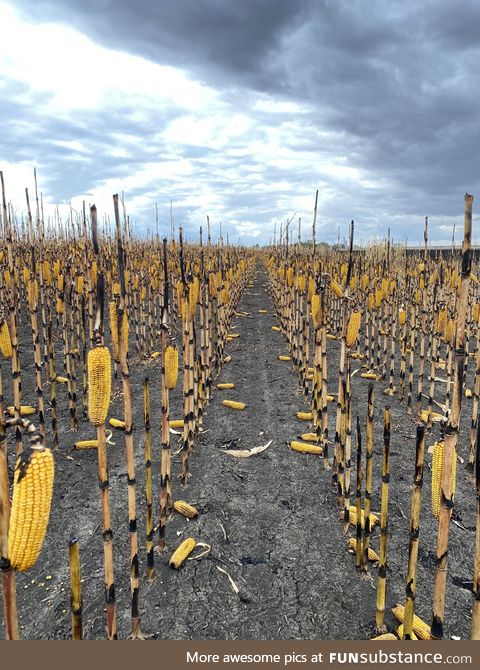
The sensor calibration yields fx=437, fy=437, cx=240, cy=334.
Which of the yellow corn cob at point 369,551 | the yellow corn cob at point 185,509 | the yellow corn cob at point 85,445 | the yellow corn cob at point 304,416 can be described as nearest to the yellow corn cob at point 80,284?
the yellow corn cob at point 85,445

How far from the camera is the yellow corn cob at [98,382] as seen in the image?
2.45 m

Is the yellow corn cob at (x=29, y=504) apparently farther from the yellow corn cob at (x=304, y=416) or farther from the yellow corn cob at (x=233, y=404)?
the yellow corn cob at (x=233, y=404)

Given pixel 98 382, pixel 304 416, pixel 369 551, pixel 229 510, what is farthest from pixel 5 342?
pixel 304 416

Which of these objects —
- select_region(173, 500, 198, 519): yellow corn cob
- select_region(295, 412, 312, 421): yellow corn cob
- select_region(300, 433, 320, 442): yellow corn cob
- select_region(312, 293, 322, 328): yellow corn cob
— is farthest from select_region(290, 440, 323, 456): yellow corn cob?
select_region(173, 500, 198, 519): yellow corn cob

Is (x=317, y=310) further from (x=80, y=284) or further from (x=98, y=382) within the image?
(x=80, y=284)

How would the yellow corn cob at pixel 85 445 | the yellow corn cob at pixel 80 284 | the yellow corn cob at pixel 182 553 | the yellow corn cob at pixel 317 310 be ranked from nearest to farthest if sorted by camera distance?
the yellow corn cob at pixel 182 553 < the yellow corn cob at pixel 317 310 < the yellow corn cob at pixel 85 445 < the yellow corn cob at pixel 80 284

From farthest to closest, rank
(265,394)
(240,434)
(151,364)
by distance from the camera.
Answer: (151,364) → (265,394) → (240,434)

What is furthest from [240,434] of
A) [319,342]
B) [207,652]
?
[207,652]

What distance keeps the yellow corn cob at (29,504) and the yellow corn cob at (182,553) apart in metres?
2.79

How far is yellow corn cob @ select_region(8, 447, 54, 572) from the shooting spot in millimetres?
1649

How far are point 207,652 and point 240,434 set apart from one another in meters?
4.55

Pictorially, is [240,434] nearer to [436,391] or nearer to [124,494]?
[124,494]

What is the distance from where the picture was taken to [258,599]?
3.86 m

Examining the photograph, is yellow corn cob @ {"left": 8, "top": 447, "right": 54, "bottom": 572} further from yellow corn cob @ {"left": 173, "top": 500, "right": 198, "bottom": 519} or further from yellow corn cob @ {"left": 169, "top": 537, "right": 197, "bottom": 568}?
yellow corn cob @ {"left": 173, "top": 500, "right": 198, "bottom": 519}
